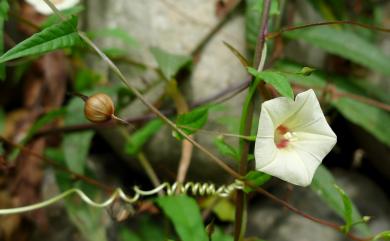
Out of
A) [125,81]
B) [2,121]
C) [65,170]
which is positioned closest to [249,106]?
[125,81]

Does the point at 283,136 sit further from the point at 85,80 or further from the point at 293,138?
the point at 85,80

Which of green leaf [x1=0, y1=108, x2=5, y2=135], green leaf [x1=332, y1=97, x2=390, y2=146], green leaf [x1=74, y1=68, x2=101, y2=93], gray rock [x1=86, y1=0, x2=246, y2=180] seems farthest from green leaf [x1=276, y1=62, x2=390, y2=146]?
green leaf [x1=0, y1=108, x2=5, y2=135]

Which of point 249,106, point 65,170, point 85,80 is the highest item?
point 249,106

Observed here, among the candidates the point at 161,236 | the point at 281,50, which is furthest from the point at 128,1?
the point at 161,236

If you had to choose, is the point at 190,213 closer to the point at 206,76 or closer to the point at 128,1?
the point at 206,76

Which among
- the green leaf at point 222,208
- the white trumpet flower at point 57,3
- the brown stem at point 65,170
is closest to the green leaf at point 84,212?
the brown stem at point 65,170

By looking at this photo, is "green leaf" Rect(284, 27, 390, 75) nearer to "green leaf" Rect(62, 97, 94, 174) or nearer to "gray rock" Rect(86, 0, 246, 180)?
"gray rock" Rect(86, 0, 246, 180)
